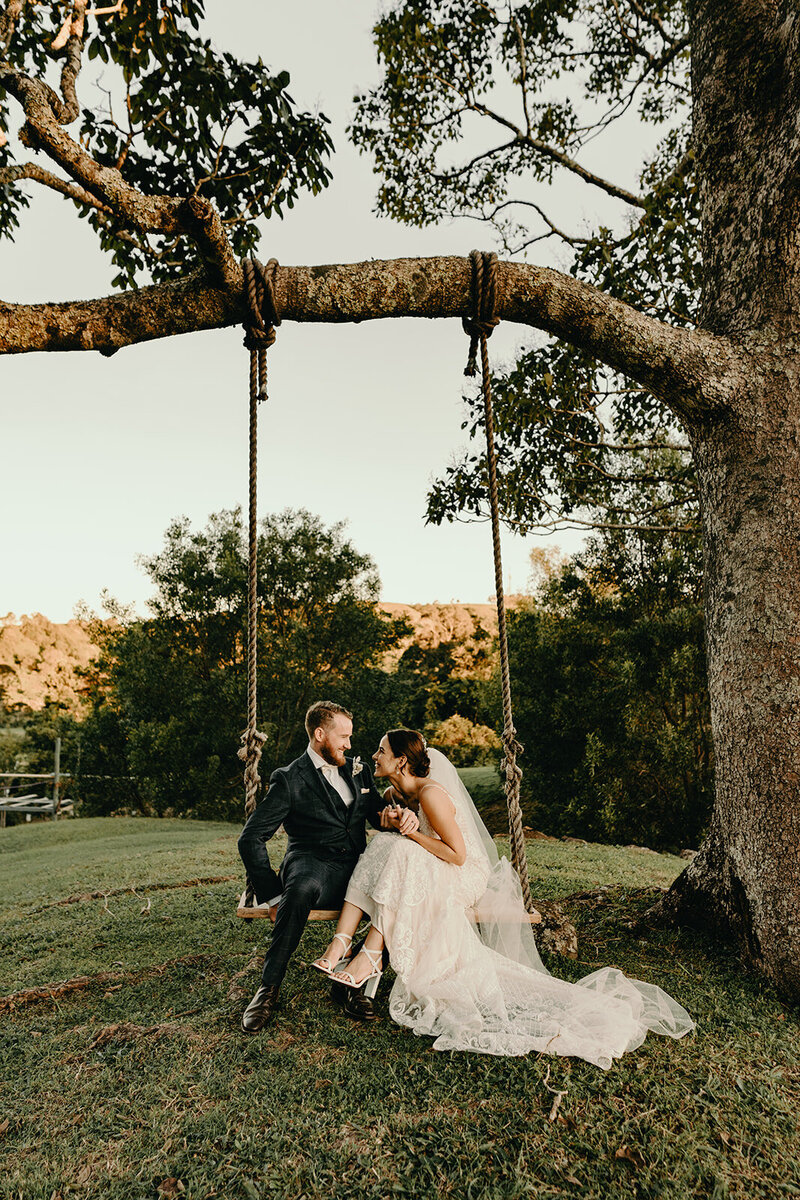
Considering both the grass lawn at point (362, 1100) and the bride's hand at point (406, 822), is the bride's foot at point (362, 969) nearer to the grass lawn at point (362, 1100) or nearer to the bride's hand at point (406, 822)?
the grass lawn at point (362, 1100)

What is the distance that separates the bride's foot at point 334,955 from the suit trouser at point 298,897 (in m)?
0.15

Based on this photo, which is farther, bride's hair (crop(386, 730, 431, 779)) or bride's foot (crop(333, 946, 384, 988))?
bride's hair (crop(386, 730, 431, 779))

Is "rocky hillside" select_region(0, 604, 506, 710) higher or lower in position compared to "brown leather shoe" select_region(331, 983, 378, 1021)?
higher

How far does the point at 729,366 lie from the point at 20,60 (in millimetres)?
5114

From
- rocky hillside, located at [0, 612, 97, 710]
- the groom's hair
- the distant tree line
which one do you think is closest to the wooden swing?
the groom's hair

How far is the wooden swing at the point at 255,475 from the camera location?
11.0 ft

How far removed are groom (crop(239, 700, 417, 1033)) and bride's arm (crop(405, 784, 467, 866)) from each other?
8cm

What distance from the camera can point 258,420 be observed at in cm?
385

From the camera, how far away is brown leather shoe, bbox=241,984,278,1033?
3128 mm

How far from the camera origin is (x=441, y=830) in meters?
3.47

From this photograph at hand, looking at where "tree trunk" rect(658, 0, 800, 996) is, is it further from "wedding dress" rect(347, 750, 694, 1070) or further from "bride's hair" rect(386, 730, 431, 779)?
"bride's hair" rect(386, 730, 431, 779)

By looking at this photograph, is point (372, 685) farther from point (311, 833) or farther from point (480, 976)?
point (480, 976)

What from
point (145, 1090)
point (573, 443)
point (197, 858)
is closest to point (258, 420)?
point (145, 1090)

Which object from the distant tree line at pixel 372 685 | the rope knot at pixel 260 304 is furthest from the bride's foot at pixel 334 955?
the distant tree line at pixel 372 685
